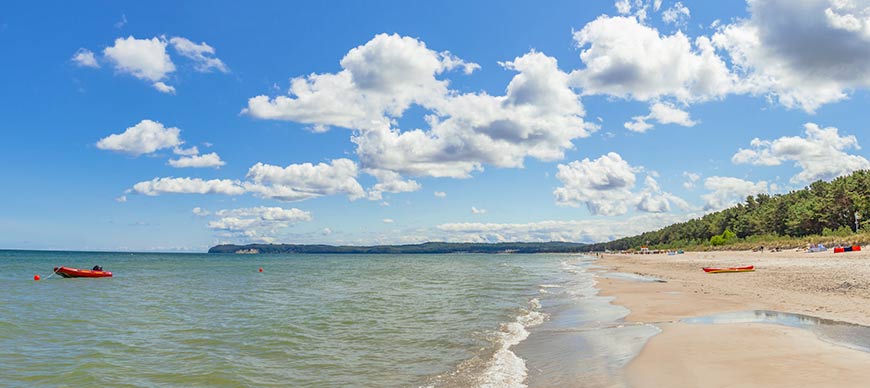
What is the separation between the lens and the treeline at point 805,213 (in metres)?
84.9

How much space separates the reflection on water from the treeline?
247 ft

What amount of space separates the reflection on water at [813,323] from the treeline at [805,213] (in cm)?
7537

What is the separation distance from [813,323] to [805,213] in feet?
317

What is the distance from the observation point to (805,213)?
9362cm

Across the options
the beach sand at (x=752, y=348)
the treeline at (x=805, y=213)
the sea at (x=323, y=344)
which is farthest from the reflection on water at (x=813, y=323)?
the treeline at (x=805, y=213)

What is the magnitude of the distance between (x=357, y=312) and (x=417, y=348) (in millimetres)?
10304

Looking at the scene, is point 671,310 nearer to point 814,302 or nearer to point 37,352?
point 814,302

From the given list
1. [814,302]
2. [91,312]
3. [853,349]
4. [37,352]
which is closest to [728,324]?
[853,349]

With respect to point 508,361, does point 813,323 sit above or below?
above

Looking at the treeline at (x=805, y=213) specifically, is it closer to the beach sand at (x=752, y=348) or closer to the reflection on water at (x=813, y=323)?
the beach sand at (x=752, y=348)

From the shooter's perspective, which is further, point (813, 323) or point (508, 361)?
point (813, 323)

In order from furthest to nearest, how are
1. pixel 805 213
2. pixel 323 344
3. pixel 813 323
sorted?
pixel 805 213 → pixel 323 344 → pixel 813 323

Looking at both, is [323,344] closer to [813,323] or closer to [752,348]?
[752,348]

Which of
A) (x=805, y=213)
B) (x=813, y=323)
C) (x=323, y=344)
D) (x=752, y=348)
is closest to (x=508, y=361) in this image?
(x=752, y=348)
